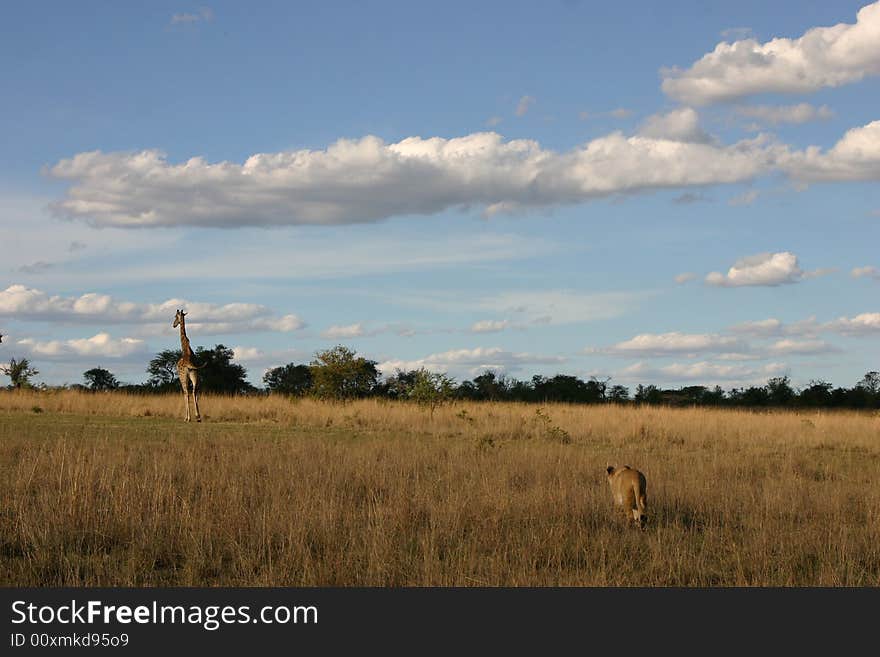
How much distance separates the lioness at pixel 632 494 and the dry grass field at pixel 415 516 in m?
0.27

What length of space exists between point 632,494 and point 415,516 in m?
2.35

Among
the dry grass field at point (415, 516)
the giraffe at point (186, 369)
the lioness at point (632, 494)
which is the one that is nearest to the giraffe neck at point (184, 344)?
the giraffe at point (186, 369)

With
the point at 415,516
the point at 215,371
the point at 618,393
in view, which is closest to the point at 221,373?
the point at 215,371

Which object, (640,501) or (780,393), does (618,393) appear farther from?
(640,501)

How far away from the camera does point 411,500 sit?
35.6 feet

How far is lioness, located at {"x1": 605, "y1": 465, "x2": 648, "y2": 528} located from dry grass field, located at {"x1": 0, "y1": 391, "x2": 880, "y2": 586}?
27cm

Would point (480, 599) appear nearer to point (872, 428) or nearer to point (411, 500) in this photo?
point (411, 500)

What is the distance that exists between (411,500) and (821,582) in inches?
184

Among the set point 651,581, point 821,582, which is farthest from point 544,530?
point 821,582

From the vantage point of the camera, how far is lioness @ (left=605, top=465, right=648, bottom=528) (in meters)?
9.90

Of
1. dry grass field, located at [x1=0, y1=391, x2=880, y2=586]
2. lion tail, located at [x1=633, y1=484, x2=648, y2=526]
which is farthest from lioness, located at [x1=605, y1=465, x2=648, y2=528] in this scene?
dry grass field, located at [x1=0, y1=391, x2=880, y2=586]

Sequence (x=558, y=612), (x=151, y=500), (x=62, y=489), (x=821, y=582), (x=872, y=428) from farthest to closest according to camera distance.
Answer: (x=872, y=428), (x=62, y=489), (x=151, y=500), (x=821, y=582), (x=558, y=612)

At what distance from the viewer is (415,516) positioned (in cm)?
1010

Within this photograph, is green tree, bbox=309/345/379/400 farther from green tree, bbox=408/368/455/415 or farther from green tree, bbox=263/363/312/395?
green tree, bbox=263/363/312/395
